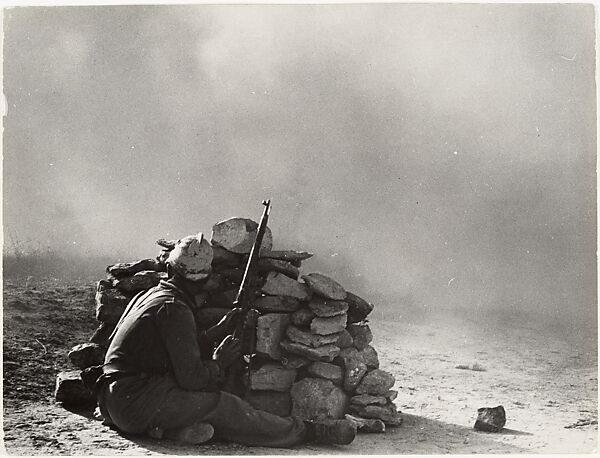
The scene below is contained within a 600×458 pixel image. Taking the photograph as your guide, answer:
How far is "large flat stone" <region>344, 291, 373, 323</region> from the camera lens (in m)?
7.16

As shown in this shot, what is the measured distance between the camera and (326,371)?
22.4 feet

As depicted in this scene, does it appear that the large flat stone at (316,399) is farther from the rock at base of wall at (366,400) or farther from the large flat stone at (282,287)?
the large flat stone at (282,287)

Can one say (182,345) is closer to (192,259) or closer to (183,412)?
→ (183,412)

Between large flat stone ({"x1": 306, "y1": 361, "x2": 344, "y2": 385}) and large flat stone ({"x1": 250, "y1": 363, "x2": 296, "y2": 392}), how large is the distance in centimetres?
17

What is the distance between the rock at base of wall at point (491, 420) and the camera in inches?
282

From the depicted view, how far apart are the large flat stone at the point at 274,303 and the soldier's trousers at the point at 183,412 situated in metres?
0.98

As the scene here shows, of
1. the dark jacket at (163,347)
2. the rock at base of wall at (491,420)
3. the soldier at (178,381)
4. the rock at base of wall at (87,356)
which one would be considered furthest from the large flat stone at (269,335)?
the rock at base of wall at (491,420)

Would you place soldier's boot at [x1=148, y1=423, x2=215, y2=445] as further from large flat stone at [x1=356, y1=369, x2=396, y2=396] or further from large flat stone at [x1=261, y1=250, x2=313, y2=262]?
large flat stone at [x1=261, y1=250, x2=313, y2=262]

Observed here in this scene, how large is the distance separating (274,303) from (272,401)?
33.3 inches

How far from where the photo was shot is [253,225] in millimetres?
7035

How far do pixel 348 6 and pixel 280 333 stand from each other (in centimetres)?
704

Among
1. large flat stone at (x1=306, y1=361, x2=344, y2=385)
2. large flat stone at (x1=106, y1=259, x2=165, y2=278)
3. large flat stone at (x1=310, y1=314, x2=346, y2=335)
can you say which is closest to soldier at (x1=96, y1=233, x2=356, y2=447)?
large flat stone at (x1=306, y1=361, x2=344, y2=385)

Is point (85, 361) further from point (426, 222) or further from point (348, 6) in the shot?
point (426, 222)

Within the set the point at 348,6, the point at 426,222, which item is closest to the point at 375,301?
the point at 426,222
